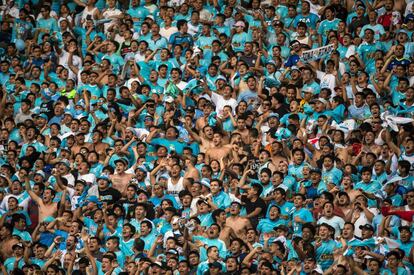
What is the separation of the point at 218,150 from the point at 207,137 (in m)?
0.42

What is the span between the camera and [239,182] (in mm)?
20312

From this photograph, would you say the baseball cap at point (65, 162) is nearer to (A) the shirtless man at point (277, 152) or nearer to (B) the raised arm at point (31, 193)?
(B) the raised arm at point (31, 193)

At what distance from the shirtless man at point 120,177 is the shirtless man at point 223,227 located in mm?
1809

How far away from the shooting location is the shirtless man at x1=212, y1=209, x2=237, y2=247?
1950cm

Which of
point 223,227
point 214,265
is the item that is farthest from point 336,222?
point 214,265

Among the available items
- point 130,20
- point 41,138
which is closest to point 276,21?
point 130,20

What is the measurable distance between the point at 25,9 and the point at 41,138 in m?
3.68

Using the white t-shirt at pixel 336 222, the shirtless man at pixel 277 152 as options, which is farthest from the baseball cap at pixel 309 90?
the white t-shirt at pixel 336 222

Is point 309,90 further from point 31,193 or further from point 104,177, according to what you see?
point 31,193

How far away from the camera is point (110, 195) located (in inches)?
818

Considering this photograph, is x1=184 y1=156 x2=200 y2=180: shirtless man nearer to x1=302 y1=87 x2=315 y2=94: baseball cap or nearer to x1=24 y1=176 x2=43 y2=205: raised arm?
x1=302 y1=87 x2=315 y2=94: baseball cap

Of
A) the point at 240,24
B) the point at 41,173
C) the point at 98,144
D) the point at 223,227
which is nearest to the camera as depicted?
the point at 223,227

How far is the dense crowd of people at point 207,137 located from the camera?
19.3 m

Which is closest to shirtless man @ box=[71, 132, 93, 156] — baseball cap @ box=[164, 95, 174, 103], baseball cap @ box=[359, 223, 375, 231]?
baseball cap @ box=[164, 95, 174, 103]
